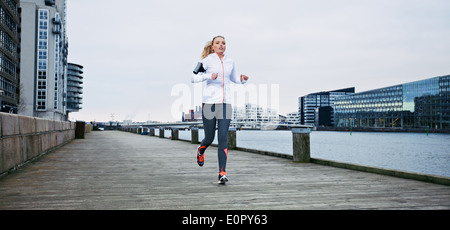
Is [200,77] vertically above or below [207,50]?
below

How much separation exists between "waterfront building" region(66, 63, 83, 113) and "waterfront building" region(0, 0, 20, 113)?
2887 inches

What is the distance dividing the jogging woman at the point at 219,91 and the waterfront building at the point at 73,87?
469ft

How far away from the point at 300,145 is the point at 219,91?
3768 mm

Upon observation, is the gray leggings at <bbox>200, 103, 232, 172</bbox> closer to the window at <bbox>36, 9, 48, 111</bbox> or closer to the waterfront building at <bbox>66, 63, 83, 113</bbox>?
the window at <bbox>36, 9, 48, 111</bbox>

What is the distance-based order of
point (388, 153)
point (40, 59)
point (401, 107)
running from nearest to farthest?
point (388, 153), point (40, 59), point (401, 107)

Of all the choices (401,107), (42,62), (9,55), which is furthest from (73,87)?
(401,107)

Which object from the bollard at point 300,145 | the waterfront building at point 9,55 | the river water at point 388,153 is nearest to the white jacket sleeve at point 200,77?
the bollard at point 300,145

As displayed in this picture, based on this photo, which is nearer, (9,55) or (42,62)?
(9,55)

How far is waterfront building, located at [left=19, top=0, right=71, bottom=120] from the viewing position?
73.8 m

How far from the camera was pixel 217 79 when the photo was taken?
193 inches

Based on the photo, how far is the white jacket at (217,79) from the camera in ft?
16.1

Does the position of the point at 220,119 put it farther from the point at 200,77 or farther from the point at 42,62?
the point at 42,62
